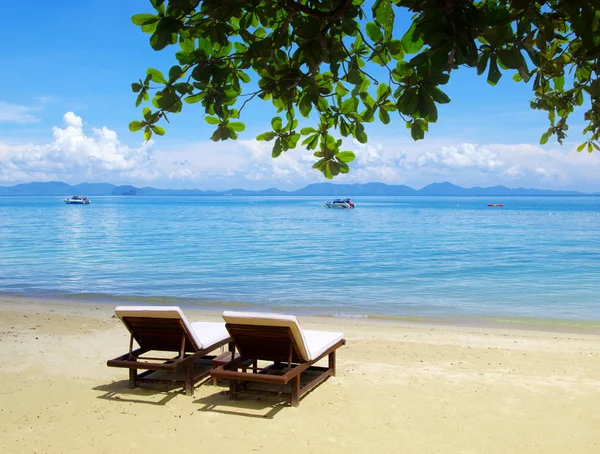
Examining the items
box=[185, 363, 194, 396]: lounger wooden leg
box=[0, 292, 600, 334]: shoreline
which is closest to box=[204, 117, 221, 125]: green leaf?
box=[185, 363, 194, 396]: lounger wooden leg

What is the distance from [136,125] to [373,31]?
48.6 inches

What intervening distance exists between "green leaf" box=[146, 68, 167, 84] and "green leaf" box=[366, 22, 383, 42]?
1002 mm

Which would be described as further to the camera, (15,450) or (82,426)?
(82,426)

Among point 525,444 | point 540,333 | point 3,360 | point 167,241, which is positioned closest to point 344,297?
point 540,333

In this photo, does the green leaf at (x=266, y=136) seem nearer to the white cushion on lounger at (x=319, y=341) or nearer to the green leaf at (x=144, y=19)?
the green leaf at (x=144, y=19)

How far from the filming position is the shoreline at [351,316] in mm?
12578

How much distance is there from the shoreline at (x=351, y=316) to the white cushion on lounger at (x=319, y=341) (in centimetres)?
568

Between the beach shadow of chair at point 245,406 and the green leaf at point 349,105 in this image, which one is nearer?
the green leaf at point 349,105

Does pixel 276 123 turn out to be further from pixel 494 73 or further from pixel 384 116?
pixel 494 73

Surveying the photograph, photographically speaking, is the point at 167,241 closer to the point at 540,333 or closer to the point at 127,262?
the point at 127,262

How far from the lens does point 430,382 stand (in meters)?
6.76

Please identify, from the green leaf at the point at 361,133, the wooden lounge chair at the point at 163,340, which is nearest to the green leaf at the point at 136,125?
the green leaf at the point at 361,133

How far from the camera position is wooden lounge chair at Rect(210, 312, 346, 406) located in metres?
5.60

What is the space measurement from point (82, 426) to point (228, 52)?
3.75 m
